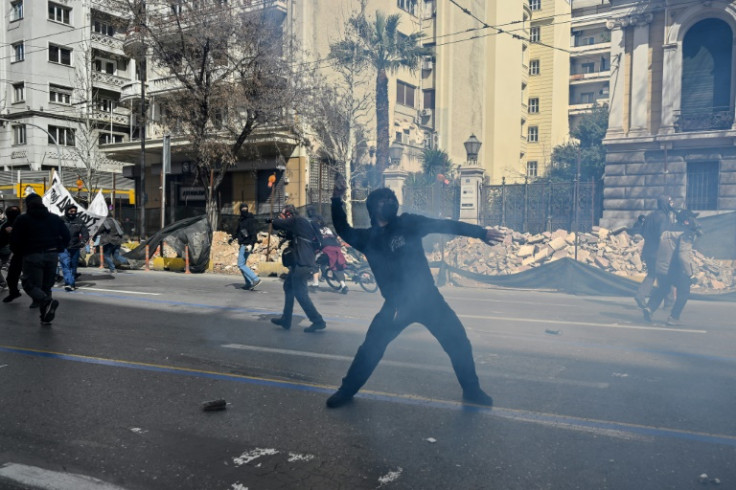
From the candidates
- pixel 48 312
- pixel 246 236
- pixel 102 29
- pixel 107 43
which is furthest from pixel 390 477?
pixel 102 29

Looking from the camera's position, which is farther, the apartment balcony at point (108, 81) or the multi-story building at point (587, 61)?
the multi-story building at point (587, 61)

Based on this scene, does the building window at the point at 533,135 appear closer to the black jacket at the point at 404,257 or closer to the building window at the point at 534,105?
the building window at the point at 534,105

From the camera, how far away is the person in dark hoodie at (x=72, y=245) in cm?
1214

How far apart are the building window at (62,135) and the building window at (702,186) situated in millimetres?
37801

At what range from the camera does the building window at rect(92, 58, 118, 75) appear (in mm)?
44125

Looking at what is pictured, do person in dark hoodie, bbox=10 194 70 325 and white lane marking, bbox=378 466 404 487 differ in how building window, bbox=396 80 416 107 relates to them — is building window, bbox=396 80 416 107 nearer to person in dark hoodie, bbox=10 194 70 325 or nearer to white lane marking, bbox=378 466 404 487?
person in dark hoodie, bbox=10 194 70 325

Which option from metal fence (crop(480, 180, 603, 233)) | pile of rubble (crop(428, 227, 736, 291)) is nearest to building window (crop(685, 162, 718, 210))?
metal fence (crop(480, 180, 603, 233))

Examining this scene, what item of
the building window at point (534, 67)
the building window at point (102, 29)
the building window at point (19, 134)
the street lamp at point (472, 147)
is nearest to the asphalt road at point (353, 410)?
the street lamp at point (472, 147)

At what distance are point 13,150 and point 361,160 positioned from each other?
Result: 1005 inches

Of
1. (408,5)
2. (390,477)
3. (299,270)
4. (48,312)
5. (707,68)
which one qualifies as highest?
(408,5)

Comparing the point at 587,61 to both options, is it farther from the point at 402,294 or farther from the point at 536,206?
the point at 402,294

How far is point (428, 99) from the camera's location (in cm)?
4356

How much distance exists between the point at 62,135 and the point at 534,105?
36560mm

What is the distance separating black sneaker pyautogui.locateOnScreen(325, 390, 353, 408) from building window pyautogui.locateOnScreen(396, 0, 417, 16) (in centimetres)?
3720
